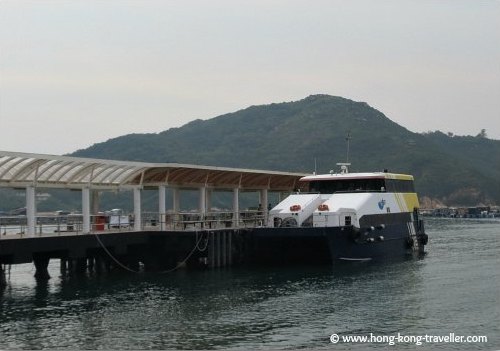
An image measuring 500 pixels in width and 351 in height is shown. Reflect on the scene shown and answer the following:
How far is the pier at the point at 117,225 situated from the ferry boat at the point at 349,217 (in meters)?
3.82

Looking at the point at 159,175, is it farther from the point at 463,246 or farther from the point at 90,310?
the point at 463,246

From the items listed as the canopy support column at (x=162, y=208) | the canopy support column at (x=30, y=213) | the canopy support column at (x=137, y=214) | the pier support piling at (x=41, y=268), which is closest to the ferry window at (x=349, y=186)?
the canopy support column at (x=162, y=208)

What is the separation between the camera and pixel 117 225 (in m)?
49.1

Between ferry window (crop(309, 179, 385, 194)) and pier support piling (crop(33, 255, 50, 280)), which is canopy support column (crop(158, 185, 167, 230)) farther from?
ferry window (crop(309, 179, 385, 194))

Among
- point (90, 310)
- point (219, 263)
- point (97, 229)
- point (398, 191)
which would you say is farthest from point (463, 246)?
point (90, 310)

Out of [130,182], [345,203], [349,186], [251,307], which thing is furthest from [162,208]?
[251,307]

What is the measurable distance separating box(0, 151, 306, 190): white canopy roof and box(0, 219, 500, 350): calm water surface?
5894mm

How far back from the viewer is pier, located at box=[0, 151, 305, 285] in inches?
1581

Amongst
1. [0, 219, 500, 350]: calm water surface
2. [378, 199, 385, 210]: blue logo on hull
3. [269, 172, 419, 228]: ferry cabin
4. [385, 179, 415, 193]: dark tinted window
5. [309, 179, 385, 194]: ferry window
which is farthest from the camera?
[385, 179, 415, 193]: dark tinted window

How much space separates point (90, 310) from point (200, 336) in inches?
298

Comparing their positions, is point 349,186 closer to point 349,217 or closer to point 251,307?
point 349,217

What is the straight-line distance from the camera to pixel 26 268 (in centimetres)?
5606

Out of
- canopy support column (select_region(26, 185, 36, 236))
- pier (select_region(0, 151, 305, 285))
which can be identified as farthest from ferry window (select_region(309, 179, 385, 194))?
canopy support column (select_region(26, 185, 36, 236))

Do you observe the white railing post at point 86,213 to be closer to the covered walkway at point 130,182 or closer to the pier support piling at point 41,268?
the covered walkway at point 130,182
